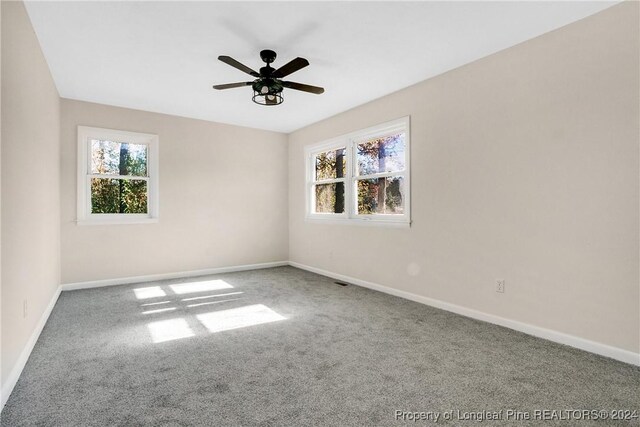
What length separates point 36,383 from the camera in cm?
197

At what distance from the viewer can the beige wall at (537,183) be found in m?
2.29

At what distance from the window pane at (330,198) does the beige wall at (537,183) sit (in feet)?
→ 4.42

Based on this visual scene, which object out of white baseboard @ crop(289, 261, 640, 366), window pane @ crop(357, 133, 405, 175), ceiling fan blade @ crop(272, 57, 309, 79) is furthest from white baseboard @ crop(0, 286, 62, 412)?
window pane @ crop(357, 133, 405, 175)

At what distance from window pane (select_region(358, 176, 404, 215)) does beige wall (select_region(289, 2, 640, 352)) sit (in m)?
0.30

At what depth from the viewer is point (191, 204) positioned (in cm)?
514

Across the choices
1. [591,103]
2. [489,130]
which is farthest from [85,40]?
[591,103]

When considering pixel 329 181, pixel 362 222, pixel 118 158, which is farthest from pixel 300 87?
pixel 118 158

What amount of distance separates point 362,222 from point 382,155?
37.3 inches

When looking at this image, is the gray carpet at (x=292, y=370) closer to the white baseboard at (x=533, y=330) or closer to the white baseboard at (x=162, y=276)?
the white baseboard at (x=533, y=330)

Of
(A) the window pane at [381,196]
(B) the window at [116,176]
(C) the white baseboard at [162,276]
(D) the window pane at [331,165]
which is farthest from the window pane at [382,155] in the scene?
(B) the window at [116,176]

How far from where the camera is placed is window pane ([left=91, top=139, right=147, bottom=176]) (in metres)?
4.52

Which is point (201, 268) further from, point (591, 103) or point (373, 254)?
point (591, 103)

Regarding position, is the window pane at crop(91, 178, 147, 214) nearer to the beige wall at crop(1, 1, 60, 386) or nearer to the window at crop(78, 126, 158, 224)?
the window at crop(78, 126, 158, 224)

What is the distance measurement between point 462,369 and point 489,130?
2128 mm
